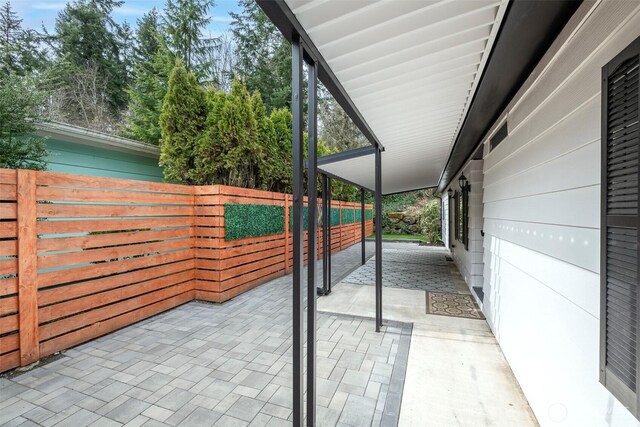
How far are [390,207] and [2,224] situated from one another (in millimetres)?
17759

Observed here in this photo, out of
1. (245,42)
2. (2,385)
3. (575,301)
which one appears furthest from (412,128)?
(245,42)

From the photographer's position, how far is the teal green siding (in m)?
4.79

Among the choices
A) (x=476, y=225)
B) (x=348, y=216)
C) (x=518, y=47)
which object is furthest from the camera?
(x=348, y=216)

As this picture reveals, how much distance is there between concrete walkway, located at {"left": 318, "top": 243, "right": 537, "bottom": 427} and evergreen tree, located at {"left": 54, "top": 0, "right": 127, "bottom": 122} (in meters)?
11.3

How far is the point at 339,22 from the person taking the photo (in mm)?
1380

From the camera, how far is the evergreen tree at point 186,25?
9711mm

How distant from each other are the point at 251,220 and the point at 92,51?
10.9 metres

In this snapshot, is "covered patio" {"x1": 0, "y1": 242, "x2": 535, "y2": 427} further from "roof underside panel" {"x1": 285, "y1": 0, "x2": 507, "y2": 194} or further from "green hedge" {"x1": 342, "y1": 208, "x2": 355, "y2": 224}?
"green hedge" {"x1": 342, "y1": 208, "x2": 355, "y2": 224}

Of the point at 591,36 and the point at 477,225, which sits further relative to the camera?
the point at 477,225

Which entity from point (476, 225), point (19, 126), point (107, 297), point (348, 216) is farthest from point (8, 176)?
point (348, 216)

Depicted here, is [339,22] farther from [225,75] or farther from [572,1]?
[225,75]

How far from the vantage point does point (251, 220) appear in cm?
496

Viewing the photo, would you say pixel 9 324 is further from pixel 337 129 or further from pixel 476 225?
pixel 337 129

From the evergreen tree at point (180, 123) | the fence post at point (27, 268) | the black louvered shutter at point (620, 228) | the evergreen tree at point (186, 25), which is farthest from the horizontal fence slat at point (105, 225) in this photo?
the evergreen tree at point (186, 25)
